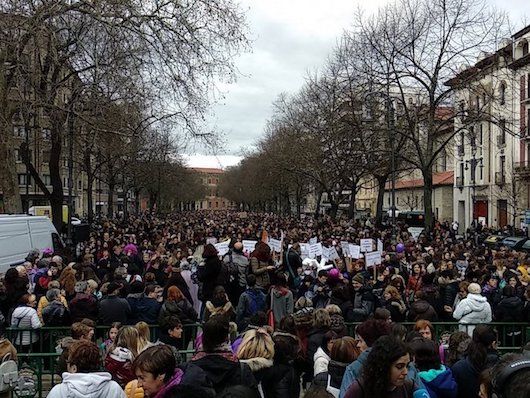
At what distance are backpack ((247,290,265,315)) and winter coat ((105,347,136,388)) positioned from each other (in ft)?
12.1

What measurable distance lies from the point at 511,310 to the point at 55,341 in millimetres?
6421

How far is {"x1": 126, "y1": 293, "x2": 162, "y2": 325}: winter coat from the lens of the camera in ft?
28.9

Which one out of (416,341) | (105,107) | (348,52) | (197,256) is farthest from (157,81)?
(416,341)

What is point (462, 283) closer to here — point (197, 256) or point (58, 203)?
point (197, 256)

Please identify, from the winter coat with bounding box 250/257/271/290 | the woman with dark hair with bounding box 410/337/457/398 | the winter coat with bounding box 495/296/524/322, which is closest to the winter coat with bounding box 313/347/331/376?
the woman with dark hair with bounding box 410/337/457/398

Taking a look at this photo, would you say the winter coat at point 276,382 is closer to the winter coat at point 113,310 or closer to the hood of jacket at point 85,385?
the hood of jacket at point 85,385

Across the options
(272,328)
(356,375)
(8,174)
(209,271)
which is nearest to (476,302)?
(272,328)

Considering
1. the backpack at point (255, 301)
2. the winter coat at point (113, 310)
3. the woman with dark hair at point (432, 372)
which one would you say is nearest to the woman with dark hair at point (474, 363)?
the woman with dark hair at point (432, 372)

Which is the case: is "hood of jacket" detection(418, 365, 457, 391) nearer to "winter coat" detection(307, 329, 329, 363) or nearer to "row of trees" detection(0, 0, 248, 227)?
"winter coat" detection(307, 329, 329, 363)

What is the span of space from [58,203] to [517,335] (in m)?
24.6

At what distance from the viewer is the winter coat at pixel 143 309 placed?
8797 mm

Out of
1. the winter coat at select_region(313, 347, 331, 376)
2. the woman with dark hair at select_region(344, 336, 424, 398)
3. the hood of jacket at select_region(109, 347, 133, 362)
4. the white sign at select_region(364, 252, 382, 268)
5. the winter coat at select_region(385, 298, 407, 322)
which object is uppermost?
the woman with dark hair at select_region(344, 336, 424, 398)

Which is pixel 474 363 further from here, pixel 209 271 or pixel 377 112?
pixel 377 112

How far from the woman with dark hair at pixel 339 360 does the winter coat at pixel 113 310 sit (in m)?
4.11
